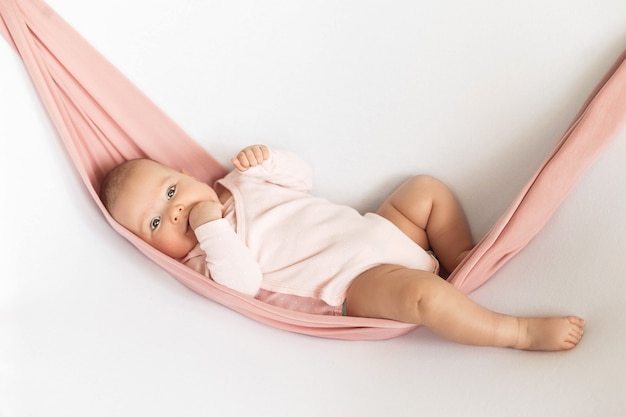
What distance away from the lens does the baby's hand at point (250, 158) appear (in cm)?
116

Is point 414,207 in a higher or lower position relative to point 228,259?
higher

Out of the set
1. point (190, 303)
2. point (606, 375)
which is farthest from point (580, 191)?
point (190, 303)

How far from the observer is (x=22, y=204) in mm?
1094

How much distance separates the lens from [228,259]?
1075mm

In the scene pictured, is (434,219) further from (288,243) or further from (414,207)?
(288,243)

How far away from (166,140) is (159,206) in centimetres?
16

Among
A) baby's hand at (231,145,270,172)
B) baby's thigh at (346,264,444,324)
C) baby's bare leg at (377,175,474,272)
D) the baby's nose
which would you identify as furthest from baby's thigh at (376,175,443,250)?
the baby's nose

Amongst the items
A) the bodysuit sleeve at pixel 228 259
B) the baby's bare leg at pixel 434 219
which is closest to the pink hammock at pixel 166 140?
the bodysuit sleeve at pixel 228 259

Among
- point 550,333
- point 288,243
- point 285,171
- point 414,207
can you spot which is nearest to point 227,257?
point 288,243

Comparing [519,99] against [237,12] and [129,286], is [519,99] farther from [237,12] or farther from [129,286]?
[129,286]

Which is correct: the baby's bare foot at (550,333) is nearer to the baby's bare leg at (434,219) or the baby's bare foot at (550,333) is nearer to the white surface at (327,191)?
the white surface at (327,191)

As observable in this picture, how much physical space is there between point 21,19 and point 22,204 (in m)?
0.32

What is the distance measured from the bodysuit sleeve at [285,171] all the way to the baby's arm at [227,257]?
13 centimetres

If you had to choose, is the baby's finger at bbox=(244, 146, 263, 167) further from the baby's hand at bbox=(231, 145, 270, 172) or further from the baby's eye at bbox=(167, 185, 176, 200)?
the baby's eye at bbox=(167, 185, 176, 200)
